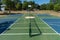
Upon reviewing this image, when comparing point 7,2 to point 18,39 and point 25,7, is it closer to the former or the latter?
point 25,7

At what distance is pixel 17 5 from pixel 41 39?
55937 mm

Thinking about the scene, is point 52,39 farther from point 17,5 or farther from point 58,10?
point 17,5

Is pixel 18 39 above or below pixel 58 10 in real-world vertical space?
above

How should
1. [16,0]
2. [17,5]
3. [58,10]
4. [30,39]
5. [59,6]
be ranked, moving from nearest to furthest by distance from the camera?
[30,39] < [59,6] < [58,10] < [17,5] < [16,0]

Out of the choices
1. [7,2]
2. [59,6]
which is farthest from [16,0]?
[59,6]

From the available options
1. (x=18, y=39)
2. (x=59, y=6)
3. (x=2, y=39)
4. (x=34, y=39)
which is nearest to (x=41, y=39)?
(x=34, y=39)

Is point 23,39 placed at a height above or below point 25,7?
above

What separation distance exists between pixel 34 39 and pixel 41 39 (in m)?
0.35

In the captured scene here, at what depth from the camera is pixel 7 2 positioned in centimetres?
4994

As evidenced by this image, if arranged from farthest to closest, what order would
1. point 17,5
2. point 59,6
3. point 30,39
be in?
point 17,5 → point 59,6 → point 30,39

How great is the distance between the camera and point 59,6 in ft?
161

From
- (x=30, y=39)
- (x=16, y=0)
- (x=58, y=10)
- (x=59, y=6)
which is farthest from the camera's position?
(x=16, y=0)

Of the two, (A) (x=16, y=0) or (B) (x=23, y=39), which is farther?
(A) (x=16, y=0)

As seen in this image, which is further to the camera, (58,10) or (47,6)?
(47,6)
